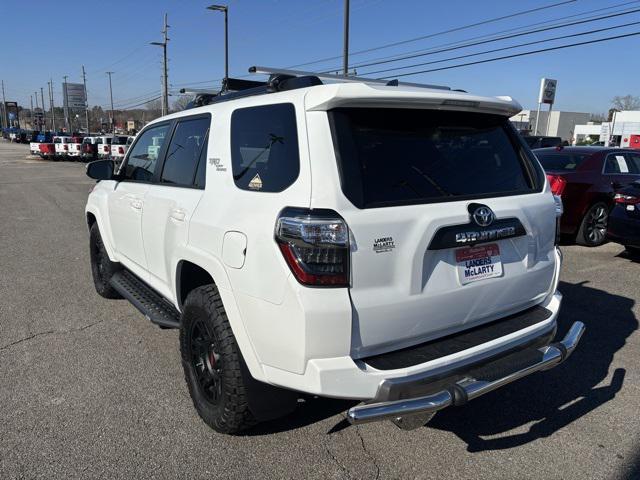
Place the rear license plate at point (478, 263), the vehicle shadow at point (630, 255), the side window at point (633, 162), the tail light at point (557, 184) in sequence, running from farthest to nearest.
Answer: the side window at point (633, 162) < the tail light at point (557, 184) < the vehicle shadow at point (630, 255) < the rear license plate at point (478, 263)

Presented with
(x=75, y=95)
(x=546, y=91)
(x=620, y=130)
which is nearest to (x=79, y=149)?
(x=546, y=91)

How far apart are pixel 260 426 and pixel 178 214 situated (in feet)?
4.66

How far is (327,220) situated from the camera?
2246 mm

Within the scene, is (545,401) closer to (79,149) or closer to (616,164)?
(616,164)

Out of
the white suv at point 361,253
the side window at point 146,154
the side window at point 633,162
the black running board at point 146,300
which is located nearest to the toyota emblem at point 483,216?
the white suv at point 361,253

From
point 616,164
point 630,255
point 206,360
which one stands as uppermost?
point 616,164

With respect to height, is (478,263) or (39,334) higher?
(478,263)

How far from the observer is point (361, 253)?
7.46ft

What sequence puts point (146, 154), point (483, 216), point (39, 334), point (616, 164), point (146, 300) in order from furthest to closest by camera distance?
point (616, 164), point (39, 334), point (146, 154), point (146, 300), point (483, 216)

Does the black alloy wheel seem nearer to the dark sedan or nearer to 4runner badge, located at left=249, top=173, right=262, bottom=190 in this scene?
4runner badge, located at left=249, top=173, right=262, bottom=190

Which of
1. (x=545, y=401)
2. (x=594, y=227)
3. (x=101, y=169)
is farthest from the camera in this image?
(x=594, y=227)

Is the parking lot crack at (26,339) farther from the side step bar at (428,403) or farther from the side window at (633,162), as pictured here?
the side window at (633,162)

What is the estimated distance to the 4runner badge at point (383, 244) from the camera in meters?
2.31

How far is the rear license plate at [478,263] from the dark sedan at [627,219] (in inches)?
213
